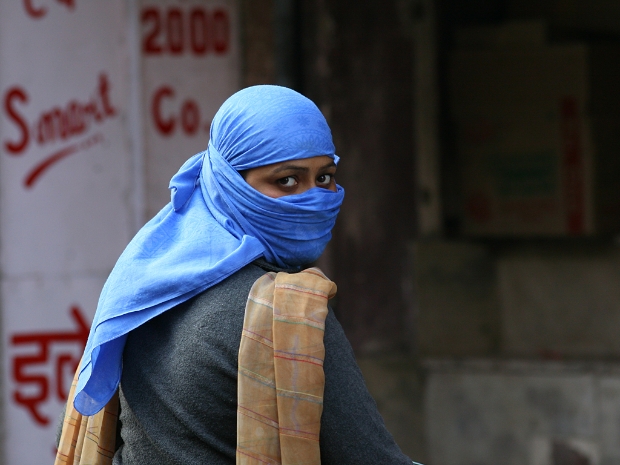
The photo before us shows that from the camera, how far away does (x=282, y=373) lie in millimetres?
1497

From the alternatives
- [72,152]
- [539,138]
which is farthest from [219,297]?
[539,138]

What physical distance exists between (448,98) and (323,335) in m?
4.00

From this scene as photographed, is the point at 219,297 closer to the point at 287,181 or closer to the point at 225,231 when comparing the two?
the point at 225,231

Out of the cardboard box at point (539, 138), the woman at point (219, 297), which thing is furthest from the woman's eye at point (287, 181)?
the cardboard box at point (539, 138)

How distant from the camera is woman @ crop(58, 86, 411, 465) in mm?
1531

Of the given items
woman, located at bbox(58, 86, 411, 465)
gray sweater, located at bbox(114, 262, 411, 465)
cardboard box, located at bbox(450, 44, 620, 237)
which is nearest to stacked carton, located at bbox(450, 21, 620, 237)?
cardboard box, located at bbox(450, 44, 620, 237)

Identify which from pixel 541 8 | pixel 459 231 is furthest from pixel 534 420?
pixel 541 8

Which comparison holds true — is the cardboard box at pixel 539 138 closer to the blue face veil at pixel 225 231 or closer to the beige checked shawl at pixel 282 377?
the blue face veil at pixel 225 231

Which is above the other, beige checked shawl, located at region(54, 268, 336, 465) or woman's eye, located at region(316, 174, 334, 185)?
woman's eye, located at region(316, 174, 334, 185)

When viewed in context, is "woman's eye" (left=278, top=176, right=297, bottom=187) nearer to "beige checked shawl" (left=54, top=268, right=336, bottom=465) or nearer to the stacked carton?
"beige checked shawl" (left=54, top=268, right=336, bottom=465)

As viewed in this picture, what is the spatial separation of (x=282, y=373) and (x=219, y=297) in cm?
17

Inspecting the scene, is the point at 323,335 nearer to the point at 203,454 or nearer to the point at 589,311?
the point at 203,454

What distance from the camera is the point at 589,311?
5.21 m

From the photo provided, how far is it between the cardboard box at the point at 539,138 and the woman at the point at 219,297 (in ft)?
11.5
